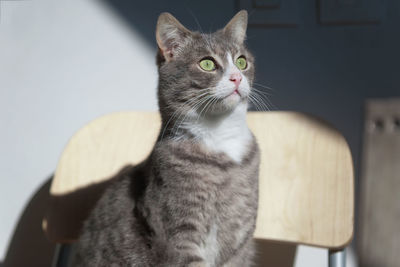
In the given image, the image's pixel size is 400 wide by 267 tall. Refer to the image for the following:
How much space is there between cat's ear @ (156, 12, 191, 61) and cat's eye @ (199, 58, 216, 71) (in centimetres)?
7

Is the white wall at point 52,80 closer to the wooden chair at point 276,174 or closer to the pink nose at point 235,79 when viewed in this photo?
the wooden chair at point 276,174

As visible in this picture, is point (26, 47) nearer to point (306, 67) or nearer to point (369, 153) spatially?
point (306, 67)

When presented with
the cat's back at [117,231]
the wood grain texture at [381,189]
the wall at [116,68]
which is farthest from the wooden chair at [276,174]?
the wood grain texture at [381,189]

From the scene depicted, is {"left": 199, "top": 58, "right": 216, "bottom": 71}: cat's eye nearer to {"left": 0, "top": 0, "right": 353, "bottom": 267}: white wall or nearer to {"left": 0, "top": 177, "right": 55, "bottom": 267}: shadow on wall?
{"left": 0, "top": 0, "right": 353, "bottom": 267}: white wall

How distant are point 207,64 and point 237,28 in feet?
0.48

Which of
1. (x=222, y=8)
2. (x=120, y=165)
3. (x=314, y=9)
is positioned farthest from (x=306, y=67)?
(x=120, y=165)

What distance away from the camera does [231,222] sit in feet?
2.84

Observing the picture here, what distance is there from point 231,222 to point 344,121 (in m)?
0.67

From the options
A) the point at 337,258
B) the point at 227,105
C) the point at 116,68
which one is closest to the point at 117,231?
the point at 227,105

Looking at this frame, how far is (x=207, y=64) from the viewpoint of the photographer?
0.89 m

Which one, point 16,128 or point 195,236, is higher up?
point 16,128

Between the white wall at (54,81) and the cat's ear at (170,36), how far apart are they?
1.60 ft

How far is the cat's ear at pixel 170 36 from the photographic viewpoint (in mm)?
877

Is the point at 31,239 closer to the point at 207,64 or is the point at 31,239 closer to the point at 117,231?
the point at 117,231
